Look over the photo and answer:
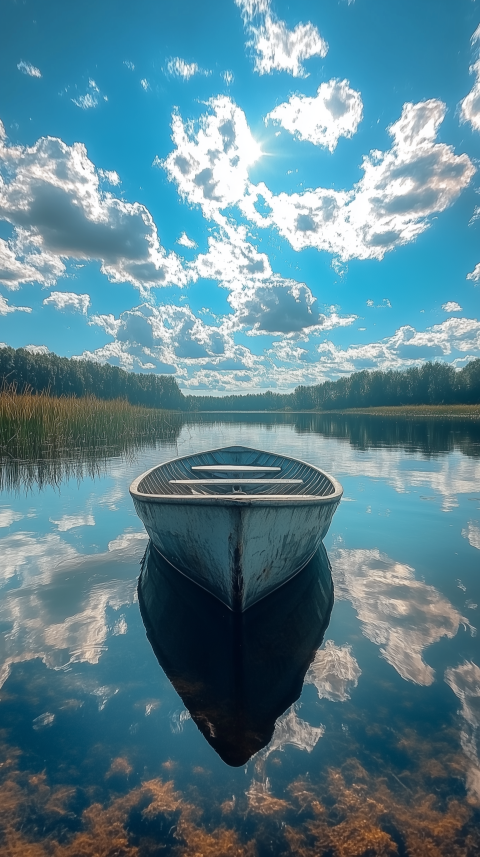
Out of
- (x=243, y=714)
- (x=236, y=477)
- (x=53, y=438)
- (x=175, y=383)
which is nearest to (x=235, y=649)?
(x=243, y=714)

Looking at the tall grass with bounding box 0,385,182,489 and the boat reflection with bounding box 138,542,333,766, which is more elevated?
the tall grass with bounding box 0,385,182,489

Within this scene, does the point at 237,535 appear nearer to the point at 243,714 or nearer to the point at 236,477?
the point at 243,714

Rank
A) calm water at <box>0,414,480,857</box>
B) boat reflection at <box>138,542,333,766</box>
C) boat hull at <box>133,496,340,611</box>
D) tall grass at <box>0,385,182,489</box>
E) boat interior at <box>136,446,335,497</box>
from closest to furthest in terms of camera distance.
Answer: calm water at <box>0,414,480,857</box>, boat reflection at <box>138,542,333,766</box>, boat hull at <box>133,496,340,611</box>, boat interior at <box>136,446,335,497</box>, tall grass at <box>0,385,182,489</box>

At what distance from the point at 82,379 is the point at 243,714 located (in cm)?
8623

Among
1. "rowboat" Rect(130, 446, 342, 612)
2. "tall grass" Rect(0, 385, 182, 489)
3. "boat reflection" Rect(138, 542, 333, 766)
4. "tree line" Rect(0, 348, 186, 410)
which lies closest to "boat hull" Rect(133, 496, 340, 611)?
"rowboat" Rect(130, 446, 342, 612)

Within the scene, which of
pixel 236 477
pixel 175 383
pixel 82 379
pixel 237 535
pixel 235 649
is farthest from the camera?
pixel 175 383

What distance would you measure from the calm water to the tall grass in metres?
7.63

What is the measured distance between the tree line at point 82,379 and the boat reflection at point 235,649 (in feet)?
119

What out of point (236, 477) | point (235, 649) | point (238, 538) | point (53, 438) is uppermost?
point (238, 538)

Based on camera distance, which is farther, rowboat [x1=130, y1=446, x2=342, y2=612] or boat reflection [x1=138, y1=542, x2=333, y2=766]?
rowboat [x1=130, y1=446, x2=342, y2=612]

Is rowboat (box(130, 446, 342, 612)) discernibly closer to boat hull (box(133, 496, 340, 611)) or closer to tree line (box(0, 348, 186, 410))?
boat hull (box(133, 496, 340, 611))

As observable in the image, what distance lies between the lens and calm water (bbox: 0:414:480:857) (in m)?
2.32

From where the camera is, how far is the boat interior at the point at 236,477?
23.5ft

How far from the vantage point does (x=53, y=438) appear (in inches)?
722
